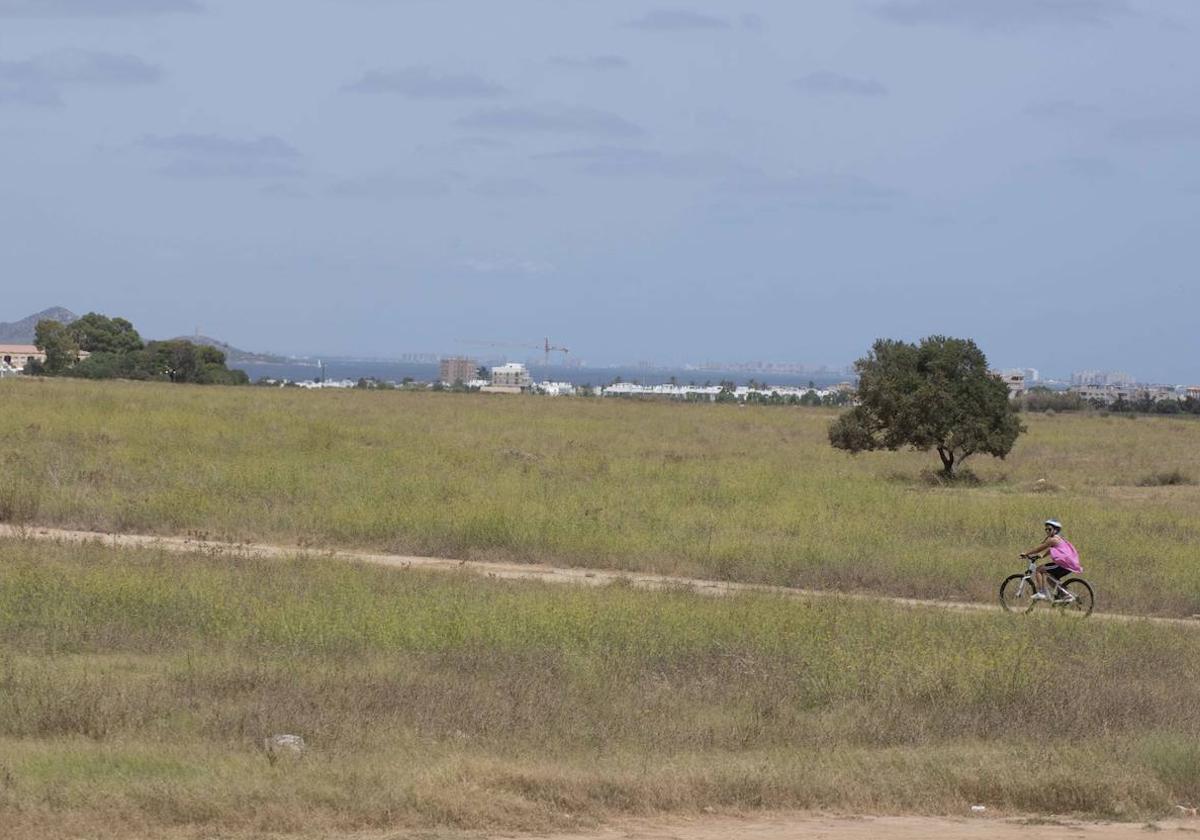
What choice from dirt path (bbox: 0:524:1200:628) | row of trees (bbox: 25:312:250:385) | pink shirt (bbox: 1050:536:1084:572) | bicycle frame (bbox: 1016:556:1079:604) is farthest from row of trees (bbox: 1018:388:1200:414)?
bicycle frame (bbox: 1016:556:1079:604)

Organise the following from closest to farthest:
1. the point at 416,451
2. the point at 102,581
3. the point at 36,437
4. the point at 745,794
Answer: the point at 745,794 < the point at 102,581 < the point at 36,437 < the point at 416,451

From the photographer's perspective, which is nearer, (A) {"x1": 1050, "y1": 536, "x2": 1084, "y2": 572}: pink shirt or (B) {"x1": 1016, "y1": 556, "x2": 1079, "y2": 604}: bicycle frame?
(B) {"x1": 1016, "y1": 556, "x2": 1079, "y2": 604}: bicycle frame

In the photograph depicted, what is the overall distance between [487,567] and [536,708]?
9.61 meters

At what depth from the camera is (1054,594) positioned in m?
17.8

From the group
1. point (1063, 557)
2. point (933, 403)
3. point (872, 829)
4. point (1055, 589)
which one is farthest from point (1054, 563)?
point (933, 403)

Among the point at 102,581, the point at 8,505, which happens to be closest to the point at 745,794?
the point at 102,581

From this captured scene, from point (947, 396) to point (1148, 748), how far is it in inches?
1074

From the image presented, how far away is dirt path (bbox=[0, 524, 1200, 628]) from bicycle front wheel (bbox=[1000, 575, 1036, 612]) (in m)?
0.19

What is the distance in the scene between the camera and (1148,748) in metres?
10.4

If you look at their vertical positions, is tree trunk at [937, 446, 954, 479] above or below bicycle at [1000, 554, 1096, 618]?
above

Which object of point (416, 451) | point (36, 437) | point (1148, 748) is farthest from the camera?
point (416, 451)

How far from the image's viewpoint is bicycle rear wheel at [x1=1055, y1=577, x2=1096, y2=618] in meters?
17.7

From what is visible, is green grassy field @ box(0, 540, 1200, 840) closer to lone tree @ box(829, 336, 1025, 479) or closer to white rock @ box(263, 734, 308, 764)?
white rock @ box(263, 734, 308, 764)

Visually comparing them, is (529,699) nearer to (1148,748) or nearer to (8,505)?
(1148,748)
